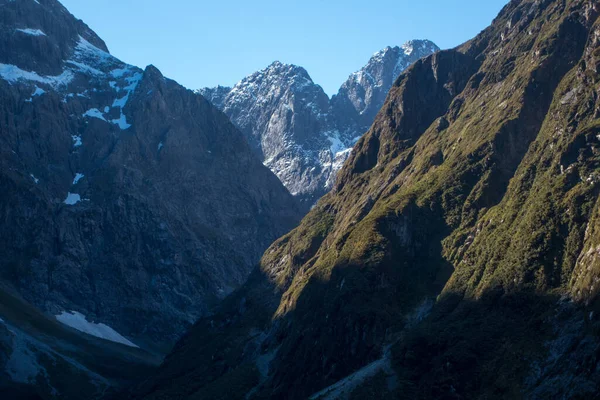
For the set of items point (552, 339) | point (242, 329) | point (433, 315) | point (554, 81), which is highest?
point (554, 81)

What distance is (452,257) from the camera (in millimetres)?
118375

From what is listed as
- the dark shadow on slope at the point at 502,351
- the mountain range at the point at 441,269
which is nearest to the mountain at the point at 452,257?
the dark shadow on slope at the point at 502,351

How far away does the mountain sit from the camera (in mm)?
86562

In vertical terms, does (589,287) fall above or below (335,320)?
below

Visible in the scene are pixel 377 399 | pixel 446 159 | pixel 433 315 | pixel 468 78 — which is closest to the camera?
pixel 377 399

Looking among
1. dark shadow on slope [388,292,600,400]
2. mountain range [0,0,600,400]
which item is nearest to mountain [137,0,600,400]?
dark shadow on slope [388,292,600,400]

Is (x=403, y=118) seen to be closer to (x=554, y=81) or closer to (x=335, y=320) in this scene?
(x=554, y=81)

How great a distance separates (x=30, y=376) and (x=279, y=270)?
200 feet

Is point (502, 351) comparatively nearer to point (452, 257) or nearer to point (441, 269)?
point (441, 269)

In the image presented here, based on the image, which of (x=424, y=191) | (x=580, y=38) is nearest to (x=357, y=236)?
(x=424, y=191)

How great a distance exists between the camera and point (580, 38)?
138 meters

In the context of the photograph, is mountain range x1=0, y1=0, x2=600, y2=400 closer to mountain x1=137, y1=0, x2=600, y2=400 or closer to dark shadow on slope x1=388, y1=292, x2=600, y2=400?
dark shadow on slope x1=388, y1=292, x2=600, y2=400

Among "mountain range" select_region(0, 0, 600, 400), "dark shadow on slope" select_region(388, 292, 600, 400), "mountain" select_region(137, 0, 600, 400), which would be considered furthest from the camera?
"mountain range" select_region(0, 0, 600, 400)

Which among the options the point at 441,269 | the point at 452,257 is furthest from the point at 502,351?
the point at 452,257
